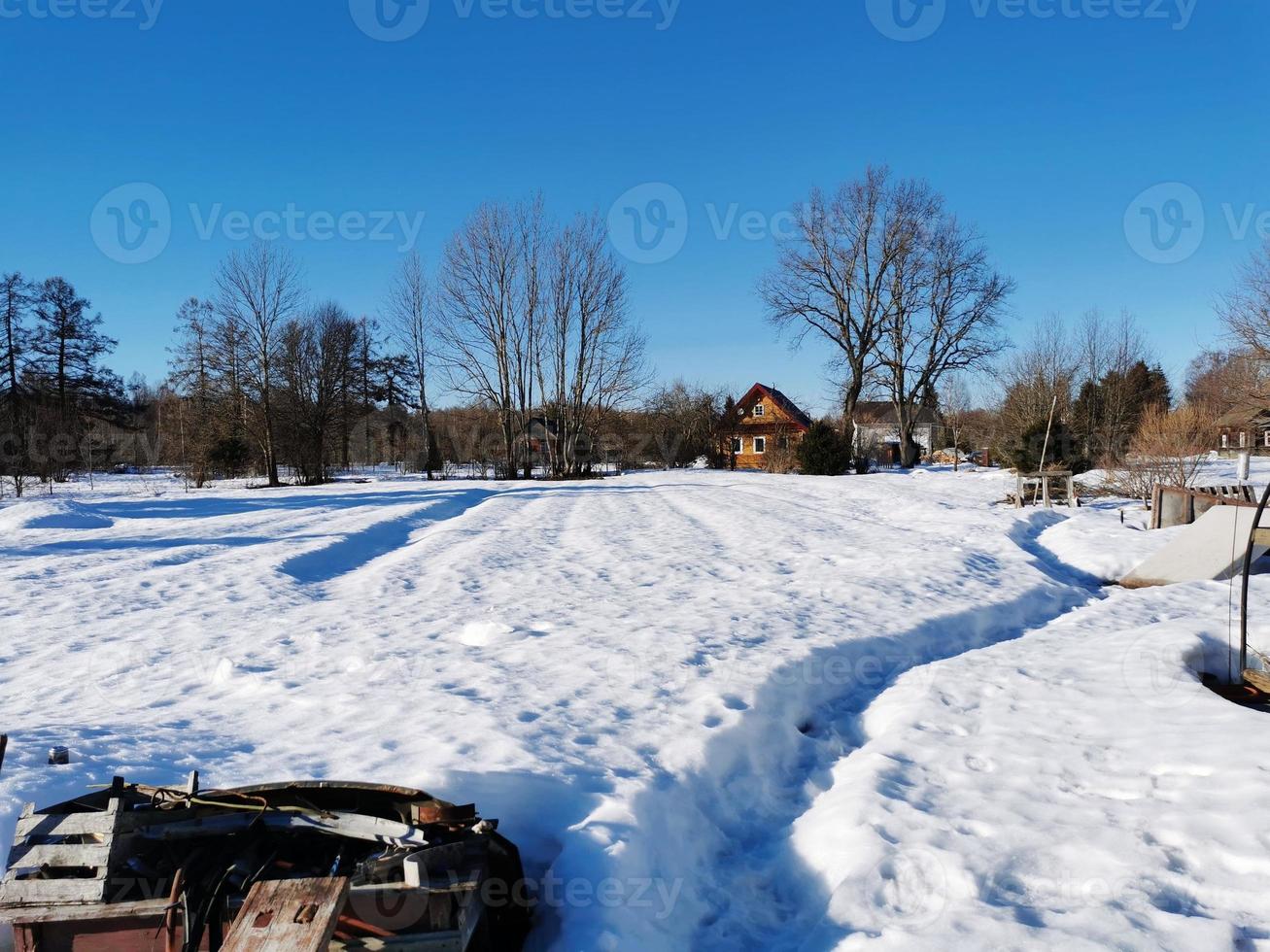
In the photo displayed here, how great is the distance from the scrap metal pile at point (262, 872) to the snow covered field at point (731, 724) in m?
0.55

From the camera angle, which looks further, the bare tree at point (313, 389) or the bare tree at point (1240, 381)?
the bare tree at point (313, 389)

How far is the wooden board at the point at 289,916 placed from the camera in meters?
2.22

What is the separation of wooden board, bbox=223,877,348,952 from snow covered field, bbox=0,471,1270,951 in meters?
0.97

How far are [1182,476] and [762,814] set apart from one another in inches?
730

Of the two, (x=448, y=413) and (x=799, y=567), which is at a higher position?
(x=448, y=413)

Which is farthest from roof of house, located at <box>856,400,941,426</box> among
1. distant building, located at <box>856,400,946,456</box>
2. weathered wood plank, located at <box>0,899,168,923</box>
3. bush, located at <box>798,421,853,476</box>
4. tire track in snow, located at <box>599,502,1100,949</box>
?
weathered wood plank, located at <box>0,899,168,923</box>

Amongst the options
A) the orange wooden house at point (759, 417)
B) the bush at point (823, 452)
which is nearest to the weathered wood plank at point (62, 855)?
the bush at point (823, 452)

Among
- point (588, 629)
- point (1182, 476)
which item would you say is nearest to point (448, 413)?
point (1182, 476)

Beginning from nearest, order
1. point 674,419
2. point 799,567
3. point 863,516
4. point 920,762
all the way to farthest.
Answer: point 920,762 < point 799,567 < point 863,516 < point 674,419

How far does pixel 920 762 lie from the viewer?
436cm

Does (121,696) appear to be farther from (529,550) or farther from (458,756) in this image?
(529,550)

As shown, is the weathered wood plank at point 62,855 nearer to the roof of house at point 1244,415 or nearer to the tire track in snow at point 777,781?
the tire track in snow at point 777,781

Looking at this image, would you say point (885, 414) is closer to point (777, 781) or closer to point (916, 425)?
point (916, 425)

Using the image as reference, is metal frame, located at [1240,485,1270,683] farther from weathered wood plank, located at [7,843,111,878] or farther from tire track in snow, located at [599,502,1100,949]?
weathered wood plank, located at [7,843,111,878]
